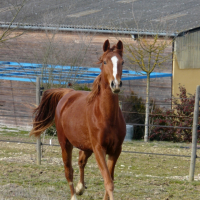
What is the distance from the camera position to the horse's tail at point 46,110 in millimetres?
6176

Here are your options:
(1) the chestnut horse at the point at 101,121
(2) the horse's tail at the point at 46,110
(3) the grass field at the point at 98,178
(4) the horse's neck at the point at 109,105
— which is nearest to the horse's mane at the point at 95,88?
(1) the chestnut horse at the point at 101,121

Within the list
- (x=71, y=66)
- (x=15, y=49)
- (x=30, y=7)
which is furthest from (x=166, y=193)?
(x=30, y=7)

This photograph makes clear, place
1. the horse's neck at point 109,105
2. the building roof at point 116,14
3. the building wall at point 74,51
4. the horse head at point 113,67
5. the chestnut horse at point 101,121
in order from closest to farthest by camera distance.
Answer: the horse head at point 113,67, the chestnut horse at point 101,121, the horse's neck at point 109,105, the building wall at point 74,51, the building roof at point 116,14

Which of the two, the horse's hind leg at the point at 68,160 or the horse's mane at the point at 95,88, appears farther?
the horse's hind leg at the point at 68,160

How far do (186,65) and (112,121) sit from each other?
38.2 feet

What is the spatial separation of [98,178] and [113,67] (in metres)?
3.05

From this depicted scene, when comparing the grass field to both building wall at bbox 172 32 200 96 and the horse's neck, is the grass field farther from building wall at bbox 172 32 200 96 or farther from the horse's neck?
building wall at bbox 172 32 200 96

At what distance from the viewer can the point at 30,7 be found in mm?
20938

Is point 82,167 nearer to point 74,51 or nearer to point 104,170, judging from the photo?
point 104,170

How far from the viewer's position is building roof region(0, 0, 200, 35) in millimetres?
15930

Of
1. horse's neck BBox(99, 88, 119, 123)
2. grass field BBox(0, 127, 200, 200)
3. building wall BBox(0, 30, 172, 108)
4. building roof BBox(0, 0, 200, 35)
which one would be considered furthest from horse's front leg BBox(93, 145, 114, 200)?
building roof BBox(0, 0, 200, 35)

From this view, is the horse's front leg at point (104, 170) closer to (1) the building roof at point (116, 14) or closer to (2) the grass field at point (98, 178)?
(2) the grass field at point (98, 178)

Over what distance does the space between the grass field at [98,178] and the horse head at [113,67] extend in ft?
6.35

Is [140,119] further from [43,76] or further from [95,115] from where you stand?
[95,115]
